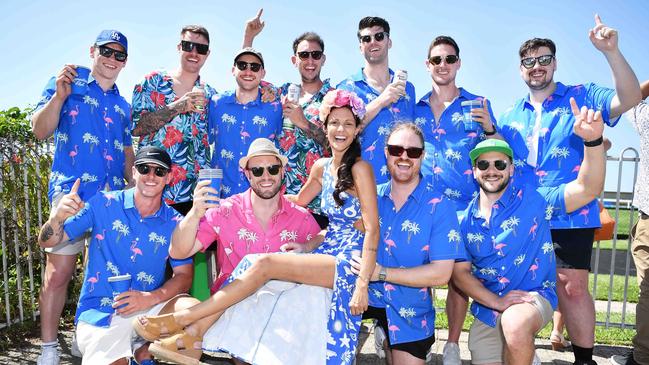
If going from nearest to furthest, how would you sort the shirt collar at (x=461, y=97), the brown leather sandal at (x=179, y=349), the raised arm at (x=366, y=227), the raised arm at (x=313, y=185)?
1. the brown leather sandal at (x=179, y=349)
2. the raised arm at (x=366, y=227)
3. the raised arm at (x=313, y=185)
4. the shirt collar at (x=461, y=97)

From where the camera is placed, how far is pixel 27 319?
5383mm

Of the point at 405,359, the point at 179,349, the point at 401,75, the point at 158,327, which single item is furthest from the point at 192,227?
the point at 401,75

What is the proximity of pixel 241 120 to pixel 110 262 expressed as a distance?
1.51 meters

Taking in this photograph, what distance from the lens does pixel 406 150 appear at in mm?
3408

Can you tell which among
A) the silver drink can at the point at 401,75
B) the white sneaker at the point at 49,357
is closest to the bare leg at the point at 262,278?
the white sneaker at the point at 49,357

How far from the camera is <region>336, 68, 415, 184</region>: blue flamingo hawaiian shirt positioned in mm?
4243

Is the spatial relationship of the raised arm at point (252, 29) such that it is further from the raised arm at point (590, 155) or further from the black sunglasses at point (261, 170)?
the raised arm at point (590, 155)

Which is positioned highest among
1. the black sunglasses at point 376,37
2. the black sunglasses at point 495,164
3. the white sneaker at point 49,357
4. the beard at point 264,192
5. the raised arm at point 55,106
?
the black sunglasses at point 376,37

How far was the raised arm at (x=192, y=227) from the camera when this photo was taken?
3164 mm

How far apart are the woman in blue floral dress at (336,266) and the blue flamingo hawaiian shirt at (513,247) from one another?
802 mm

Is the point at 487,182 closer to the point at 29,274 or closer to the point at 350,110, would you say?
the point at 350,110

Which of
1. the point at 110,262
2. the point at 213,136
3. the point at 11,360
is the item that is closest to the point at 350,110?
the point at 213,136

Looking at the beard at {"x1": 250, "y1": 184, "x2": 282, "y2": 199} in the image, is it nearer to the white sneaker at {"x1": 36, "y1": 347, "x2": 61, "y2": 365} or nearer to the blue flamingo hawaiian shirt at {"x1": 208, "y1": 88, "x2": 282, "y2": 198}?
the blue flamingo hawaiian shirt at {"x1": 208, "y1": 88, "x2": 282, "y2": 198}

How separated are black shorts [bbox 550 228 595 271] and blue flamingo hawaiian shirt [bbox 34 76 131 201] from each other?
3659 millimetres
